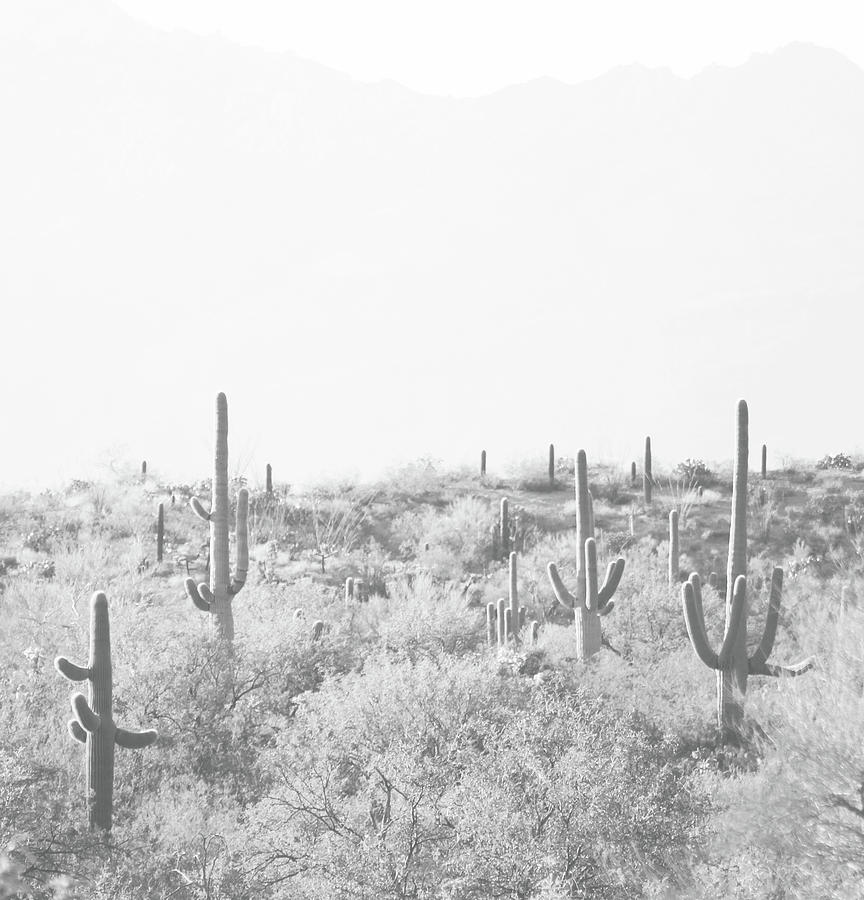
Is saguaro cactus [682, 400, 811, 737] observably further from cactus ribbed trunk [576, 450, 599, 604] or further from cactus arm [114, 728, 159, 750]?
cactus arm [114, 728, 159, 750]

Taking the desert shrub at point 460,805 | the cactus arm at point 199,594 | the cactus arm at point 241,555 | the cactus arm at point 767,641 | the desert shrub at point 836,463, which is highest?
the desert shrub at point 836,463

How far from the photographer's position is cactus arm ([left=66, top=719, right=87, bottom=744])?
1424 cm

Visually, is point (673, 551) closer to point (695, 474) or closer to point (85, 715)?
point (695, 474)

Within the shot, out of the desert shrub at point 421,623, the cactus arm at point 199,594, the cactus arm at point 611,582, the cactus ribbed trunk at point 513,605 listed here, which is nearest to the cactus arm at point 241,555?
the cactus arm at point 199,594

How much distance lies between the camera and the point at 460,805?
41.4ft

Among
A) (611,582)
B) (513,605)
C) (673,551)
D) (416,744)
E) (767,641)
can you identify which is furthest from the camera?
(673,551)

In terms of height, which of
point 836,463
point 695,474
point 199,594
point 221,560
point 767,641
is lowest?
point 767,641

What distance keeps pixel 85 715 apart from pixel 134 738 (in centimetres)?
63

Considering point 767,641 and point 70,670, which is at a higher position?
point 70,670

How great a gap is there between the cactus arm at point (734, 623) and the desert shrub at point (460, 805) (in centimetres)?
312

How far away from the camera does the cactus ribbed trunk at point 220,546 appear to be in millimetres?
19219

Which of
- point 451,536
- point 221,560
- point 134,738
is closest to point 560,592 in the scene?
point 221,560

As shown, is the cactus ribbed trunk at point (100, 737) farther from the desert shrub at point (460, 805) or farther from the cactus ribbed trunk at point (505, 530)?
the cactus ribbed trunk at point (505, 530)

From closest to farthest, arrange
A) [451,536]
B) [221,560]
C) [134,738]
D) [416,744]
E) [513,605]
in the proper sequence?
[134,738] → [416,744] → [221,560] → [513,605] → [451,536]
